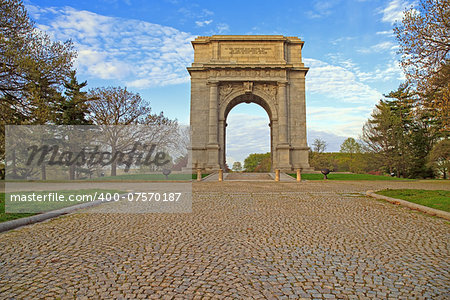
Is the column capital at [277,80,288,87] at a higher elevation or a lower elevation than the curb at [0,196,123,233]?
higher

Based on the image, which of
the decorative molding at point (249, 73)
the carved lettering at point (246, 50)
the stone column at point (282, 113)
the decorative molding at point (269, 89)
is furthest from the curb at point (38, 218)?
the carved lettering at point (246, 50)

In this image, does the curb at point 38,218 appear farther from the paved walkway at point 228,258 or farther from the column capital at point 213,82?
the column capital at point 213,82

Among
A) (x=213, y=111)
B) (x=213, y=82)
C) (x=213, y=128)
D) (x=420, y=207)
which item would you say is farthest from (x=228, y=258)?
(x=213, y=82)

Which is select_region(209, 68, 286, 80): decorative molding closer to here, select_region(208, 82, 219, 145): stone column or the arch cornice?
the arch cornice

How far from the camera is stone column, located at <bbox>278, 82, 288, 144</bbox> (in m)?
31.6

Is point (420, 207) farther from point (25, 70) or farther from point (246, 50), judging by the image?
point (246, 50)

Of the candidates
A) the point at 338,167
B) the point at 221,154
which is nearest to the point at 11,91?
the point at 221,154

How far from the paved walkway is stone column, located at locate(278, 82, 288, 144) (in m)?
25.1

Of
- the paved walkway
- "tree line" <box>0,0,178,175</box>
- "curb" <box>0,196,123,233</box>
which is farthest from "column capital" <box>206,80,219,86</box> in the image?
the paved walkway

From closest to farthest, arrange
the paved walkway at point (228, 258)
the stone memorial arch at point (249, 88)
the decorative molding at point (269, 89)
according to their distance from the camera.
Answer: the paved walkway at point (228, 258) → the stone memorial arch at point (249, 88) → the decorative molding at point (269, 89)

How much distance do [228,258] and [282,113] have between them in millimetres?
29104

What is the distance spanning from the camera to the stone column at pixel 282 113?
104 ft

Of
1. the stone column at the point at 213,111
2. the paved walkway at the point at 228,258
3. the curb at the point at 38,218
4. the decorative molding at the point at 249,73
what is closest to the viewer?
the paved walkway at the point at 228,258

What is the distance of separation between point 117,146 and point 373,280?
106 ft
